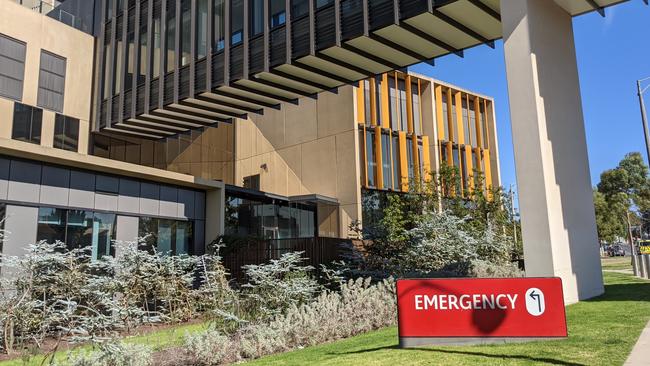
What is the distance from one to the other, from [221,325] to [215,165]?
54.8 feet

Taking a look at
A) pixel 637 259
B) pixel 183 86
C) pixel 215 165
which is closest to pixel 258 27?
pixel 183 86

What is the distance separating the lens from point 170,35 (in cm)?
2283

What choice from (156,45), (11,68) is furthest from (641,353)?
(11,68)

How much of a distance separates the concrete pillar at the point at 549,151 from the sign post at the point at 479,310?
4811 mm

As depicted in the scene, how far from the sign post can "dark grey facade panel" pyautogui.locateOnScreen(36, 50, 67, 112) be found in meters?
21.1

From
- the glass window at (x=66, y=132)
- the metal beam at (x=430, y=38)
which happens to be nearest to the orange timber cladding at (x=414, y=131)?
the metal beam at (x=430, y=38)

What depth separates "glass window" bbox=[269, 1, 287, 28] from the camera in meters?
18.7

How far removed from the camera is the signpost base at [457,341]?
7.61m

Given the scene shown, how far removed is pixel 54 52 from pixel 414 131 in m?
23.5

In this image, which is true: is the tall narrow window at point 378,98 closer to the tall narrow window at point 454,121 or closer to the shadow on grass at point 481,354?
the tall narrow window at point 454,121

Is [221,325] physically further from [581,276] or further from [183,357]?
[581,276]

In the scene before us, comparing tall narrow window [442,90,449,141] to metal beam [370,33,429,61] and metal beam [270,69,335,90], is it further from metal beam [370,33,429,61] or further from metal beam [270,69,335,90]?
metal beam [370,33,429,61]

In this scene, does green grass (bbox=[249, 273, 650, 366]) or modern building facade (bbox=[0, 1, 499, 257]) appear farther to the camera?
modern building facade (bbox=[0, 1, 499, 257])

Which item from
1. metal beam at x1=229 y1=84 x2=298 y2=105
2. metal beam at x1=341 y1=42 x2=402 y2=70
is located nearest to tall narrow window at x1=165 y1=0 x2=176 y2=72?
metal beam at x1=229 y1=84 x2=298 y2=105
